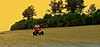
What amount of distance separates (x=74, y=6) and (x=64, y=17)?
88.0 ft

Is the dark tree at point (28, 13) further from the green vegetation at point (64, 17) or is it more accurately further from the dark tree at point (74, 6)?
the dark tree at point (74, 6)

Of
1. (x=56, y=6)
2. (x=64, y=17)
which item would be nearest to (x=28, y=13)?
(x=56, y=6)

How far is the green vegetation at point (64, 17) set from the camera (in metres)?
74.5

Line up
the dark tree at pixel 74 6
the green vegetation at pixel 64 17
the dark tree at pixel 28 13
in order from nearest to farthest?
1. the green vegetation at pixel 64 17
2. the dark tree at pixel 74 6
3. the dark tree at pixel 28 13

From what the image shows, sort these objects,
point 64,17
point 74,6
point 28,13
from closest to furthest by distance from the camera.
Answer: point 64,17
point 74,6
point 28,13

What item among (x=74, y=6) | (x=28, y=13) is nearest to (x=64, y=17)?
(x=74, y=6)

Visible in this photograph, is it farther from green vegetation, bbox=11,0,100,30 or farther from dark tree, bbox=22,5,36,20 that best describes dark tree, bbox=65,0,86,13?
dark tree, bbox=22,5,36,20

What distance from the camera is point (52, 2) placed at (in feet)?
402

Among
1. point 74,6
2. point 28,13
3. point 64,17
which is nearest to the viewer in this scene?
point 64,17

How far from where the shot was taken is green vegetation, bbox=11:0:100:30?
74.5 m

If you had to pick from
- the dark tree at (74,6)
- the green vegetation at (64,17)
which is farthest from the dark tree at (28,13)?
the dark tree at (74,6)

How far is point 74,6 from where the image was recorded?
10962cm

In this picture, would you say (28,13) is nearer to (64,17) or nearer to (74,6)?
(74,6)

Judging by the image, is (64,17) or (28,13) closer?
(64,17)
